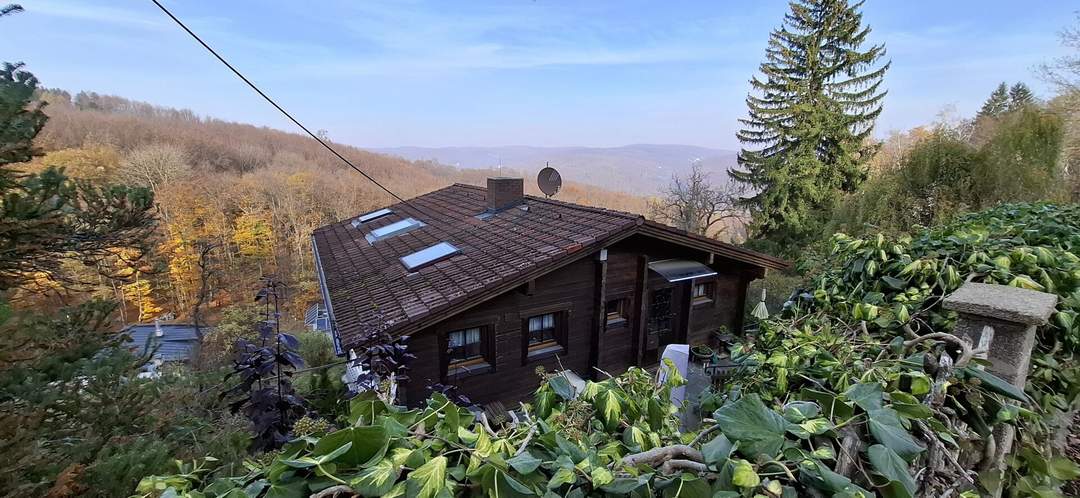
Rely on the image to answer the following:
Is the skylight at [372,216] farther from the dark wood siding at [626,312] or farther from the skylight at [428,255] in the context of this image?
the dark wood siding at [626,312]

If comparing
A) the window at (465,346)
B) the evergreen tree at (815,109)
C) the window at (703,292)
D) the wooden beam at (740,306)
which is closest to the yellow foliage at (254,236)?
the window at (465,346)

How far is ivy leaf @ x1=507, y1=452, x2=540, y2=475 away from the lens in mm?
878

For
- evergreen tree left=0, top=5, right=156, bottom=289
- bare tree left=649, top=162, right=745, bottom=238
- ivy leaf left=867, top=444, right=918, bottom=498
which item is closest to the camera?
ivy leaf left=867, top=444, right=918, bottom=498

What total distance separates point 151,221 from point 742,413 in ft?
15.4

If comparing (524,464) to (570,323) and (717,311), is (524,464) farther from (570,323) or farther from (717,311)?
(717,311)

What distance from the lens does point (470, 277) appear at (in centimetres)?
610

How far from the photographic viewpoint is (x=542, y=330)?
713 centimetres

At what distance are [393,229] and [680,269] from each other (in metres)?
6.70

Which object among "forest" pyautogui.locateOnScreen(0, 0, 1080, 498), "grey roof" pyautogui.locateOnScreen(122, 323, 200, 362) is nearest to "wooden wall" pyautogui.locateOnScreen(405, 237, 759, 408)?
"forest" pyautogui.locateOnScreen(0, 0, 1080, 498)

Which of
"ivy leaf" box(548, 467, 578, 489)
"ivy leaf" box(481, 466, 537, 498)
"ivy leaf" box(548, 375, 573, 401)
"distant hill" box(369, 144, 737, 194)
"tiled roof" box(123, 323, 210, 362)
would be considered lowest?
"tiled roof" box(123, 323, 210, 362)

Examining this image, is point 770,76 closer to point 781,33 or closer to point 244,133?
point 781,33

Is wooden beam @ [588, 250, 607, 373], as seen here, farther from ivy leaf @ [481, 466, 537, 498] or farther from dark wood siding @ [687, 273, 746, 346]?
ivy leaf @ [481, 466, 537, 498]

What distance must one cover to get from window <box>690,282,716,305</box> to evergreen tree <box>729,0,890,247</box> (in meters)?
10.4

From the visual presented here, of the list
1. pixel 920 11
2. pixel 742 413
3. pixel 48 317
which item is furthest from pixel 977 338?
pixel 920 11
